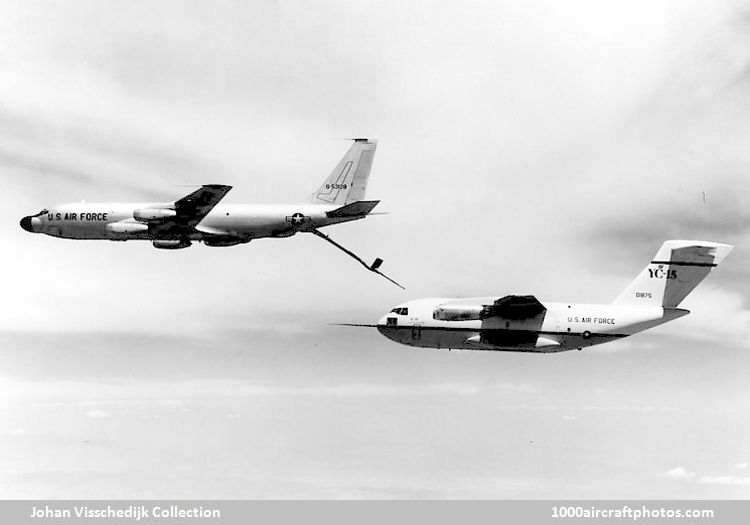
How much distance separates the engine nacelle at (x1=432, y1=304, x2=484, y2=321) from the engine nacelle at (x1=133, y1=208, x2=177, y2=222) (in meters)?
12.8

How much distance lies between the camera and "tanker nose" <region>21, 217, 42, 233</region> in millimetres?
33406

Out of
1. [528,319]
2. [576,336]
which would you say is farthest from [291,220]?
[576,336]

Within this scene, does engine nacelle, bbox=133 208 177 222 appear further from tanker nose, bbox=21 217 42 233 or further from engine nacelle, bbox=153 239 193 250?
tanker nose, bbox=21 217 42 233

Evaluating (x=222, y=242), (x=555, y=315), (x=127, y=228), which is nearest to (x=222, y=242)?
(x=222, y=242)

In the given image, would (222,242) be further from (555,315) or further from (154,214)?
(555,315)

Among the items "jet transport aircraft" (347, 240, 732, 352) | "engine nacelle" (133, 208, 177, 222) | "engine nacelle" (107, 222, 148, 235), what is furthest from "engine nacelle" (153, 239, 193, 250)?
"jet transport aircraft" (347, 240, 732, 352)

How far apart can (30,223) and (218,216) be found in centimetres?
1004

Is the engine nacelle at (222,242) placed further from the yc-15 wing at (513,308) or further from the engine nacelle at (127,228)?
the yc-15 wing at (513,308)

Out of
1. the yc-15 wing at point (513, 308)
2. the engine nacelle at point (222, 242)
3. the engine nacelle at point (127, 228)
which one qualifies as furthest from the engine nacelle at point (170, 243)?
the yc-15 wing at point (513, 308)

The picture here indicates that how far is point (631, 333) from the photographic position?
110 ft

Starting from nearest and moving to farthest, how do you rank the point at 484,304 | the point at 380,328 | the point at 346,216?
the point at 346,216, the point at 484,304, the point at 380,328

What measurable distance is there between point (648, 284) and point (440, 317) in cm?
1102

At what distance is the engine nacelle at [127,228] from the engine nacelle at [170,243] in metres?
0.81

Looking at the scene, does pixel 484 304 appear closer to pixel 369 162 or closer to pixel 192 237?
pixel 369 162
